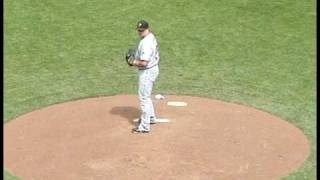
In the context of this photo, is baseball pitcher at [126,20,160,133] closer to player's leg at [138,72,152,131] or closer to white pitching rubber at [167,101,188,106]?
player's leg at [138,72,152,131]

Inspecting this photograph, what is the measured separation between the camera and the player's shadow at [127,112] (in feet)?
39.3

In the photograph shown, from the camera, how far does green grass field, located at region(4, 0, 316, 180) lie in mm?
13766

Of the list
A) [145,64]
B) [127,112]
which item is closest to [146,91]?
[145,64]

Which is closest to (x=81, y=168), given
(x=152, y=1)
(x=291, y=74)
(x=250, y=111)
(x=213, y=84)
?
(x=250, y=111)

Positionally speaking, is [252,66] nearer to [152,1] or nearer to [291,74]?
[291,74]

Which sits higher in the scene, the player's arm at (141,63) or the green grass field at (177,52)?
the player's arm at (141,63)

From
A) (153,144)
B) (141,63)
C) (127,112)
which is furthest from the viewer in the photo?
(127,112)

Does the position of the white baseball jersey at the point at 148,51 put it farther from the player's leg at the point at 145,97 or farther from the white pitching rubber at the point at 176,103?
the white pitching rubber at the point at 176,103

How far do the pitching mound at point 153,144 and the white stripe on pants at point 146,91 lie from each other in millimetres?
272

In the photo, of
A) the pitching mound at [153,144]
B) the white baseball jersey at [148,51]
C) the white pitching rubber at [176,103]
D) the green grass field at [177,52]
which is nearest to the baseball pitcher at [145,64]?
Answer: the white baseball jersey at [148,51]

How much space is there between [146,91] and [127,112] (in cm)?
156

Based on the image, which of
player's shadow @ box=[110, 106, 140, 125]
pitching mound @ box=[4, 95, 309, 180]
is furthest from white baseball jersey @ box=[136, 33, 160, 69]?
player's shadow @ box=[110, 106, 140, 125]

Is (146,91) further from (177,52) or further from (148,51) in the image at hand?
(177,52)

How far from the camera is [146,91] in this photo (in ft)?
35.7
